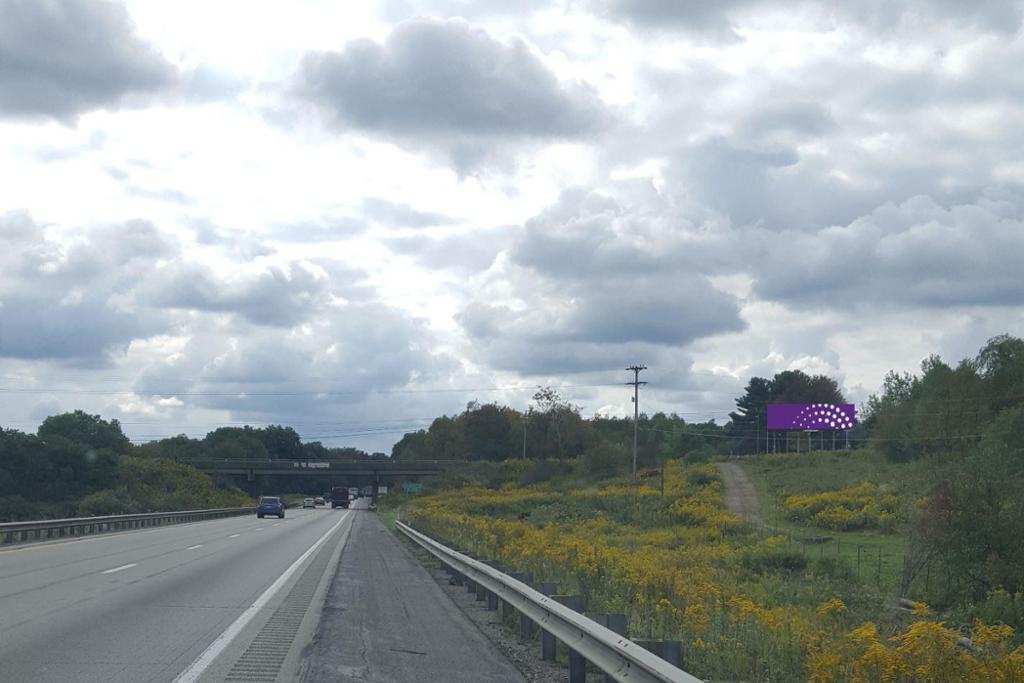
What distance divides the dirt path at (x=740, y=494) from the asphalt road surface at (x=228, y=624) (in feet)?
126

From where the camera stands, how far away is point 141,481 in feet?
348

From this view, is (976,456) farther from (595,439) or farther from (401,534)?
(595,439)

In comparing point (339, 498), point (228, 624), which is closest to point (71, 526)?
point (228, 624)

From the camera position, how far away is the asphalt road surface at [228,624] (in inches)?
440

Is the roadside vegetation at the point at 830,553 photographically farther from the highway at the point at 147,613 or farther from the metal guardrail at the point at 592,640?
the highway at the point at 147,613

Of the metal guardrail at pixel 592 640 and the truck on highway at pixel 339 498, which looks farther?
the truck on highway at pixel 339 498

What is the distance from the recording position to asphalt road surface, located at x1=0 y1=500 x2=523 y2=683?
11164 mm

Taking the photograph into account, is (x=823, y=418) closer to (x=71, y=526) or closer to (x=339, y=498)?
(x=339, y=498)

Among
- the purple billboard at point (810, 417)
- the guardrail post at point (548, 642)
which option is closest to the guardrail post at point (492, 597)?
the guardrail post at point (548, 642)

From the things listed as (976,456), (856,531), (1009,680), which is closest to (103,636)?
(1009,680)

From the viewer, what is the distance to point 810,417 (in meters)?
120

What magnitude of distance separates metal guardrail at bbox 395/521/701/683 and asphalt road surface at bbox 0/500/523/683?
2.36 ft

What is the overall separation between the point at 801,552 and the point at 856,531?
16130 millimetres

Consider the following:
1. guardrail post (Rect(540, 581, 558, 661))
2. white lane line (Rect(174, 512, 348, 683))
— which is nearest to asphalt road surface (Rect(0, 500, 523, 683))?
white lane line (Rect(174, 512, 348, 683))
